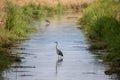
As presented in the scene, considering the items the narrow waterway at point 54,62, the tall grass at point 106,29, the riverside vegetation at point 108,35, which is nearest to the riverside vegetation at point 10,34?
the narrow waterway at point 54,62

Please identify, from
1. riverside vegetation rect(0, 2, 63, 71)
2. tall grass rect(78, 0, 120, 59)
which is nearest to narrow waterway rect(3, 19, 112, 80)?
riverside vegetation rect(0, 2, 63, 71)

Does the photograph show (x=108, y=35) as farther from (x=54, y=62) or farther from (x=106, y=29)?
(x=54, y=62)

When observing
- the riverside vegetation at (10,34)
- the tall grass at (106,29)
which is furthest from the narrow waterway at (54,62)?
the tall grass at (106,29)

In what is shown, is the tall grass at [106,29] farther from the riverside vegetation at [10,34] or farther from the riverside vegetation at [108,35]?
the riverside vegetation at [10,34]

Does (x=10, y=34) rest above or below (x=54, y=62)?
below

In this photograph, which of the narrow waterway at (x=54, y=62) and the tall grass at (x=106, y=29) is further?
the tall grass at (x=106, y=29)

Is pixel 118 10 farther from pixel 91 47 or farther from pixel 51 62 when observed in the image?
pixel 51 62

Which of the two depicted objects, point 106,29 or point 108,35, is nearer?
point 108,35

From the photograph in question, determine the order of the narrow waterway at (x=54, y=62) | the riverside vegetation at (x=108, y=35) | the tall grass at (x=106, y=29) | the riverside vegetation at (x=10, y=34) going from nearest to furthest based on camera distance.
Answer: the narrow waterway at (x=54, y=62), the riverside vegetation at (x=10, y=34), the riverside vegetation at (x=108, y=35), the tall grass at (x=106, y=29)

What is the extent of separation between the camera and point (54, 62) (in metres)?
19.8

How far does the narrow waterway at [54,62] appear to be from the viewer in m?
16.5

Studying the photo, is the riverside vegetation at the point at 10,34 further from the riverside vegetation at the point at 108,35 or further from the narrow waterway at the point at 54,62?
the riverside vegetation at the point at 108,35

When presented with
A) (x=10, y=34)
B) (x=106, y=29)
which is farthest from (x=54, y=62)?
(x=10, y=34)

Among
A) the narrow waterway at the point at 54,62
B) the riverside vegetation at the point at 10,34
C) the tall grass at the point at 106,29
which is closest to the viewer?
the narrow waterway at the point at 54,62
